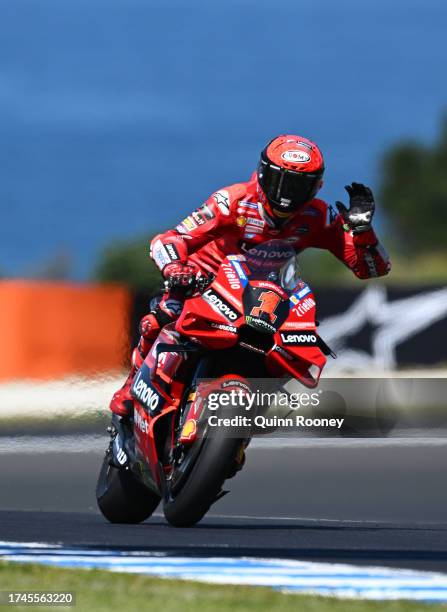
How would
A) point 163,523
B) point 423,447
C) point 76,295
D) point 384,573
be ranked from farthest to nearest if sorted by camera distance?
point 76,295
point 423,447
point 163,523
point 384,573

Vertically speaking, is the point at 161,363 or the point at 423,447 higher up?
the point at 161,363

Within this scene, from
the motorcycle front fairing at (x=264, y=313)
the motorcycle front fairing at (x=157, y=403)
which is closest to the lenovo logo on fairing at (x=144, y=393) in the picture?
the motorcycle front fairing at (x=157, y=403)

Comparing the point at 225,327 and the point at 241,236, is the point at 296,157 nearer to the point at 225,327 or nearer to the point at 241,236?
the point at 241,236

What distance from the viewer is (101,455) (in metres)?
12.3

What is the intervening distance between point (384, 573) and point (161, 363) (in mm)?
2077

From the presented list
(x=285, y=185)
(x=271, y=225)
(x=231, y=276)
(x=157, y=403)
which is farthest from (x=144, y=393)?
(x=285, y=185)

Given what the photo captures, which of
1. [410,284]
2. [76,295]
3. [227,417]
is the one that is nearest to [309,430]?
[227,417]

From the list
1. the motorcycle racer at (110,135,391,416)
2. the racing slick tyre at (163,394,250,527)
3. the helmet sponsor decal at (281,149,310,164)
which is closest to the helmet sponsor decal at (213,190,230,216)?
the motorcycle racer at (110,135,391,416)

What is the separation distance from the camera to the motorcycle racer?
8.10m

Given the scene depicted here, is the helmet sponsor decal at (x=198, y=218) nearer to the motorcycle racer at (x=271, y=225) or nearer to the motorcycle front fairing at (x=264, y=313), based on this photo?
the motorcycle racer at (x=271, y=225)

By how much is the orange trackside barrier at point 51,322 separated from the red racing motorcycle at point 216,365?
4.83 m

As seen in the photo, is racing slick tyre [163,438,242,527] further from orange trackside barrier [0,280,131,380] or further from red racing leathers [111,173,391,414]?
orange trackside barrier [0,280,131,380]

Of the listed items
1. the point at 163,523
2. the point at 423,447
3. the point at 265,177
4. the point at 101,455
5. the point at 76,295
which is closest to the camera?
the point at 265,177

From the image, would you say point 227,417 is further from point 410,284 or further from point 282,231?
point 410,284
